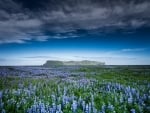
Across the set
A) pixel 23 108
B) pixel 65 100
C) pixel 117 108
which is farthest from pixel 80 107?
pixel 23 108

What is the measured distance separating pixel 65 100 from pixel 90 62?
296ft

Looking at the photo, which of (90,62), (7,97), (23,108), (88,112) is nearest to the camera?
(88,112)

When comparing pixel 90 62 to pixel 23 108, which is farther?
pixel 90 62

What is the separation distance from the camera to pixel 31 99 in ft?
18.3

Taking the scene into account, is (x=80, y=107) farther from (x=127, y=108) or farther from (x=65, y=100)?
(x=127, y=108)

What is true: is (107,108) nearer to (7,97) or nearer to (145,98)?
(145,98)

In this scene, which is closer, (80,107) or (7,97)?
(80,107)

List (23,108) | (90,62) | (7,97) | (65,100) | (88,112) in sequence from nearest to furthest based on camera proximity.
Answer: (88,112) < (23,108) < (65,100) < (7,97) < (90,62)

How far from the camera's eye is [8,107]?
4.77 meters

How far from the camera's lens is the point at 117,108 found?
479cm

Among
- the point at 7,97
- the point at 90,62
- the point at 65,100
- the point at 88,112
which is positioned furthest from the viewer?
the point at 90,62

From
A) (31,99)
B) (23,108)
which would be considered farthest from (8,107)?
(31,99)

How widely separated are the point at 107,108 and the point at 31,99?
7.40 ft

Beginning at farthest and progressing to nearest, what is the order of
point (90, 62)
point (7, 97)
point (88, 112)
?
point (90, 62) < point (7, 97) < point (88, 112)
